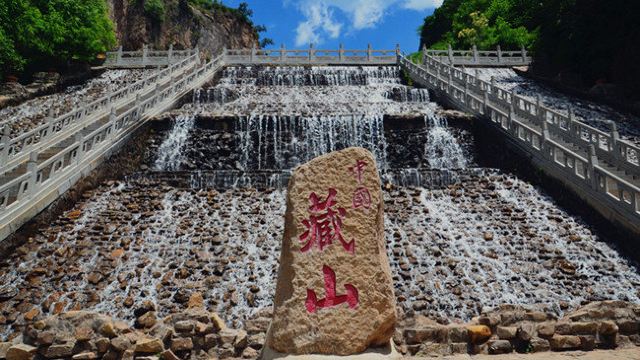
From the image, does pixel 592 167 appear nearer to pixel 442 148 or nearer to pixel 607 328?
pixel 607 328

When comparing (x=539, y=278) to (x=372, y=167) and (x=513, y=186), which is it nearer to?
(x=513, y=186)

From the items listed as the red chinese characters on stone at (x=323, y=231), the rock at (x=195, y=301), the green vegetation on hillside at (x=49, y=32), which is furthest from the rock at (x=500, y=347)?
the green vegetation on hillside at (x=49, y=32)

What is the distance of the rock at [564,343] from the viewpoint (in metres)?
5.56

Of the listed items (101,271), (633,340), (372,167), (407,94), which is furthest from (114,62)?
(633,340)

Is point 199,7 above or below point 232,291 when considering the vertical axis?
above

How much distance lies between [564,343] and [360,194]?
366cm

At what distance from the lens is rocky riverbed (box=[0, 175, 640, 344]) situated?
7465 millimetres

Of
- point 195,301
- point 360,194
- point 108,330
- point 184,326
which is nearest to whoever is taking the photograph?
point 360,194

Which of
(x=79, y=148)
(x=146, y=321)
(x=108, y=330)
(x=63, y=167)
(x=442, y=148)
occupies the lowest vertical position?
(x=146, y=321)

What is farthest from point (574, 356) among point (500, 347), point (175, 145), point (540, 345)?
point (175, 145)

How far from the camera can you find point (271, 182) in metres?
11.8

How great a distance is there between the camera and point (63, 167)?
10484 mm

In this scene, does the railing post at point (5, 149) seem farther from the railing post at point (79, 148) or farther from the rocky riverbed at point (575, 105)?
the rocky riverbed at point (575, 105)

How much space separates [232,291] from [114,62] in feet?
81.7
